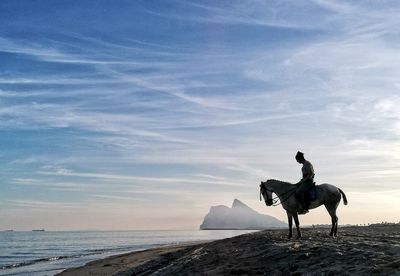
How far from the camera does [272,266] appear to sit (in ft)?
40.2

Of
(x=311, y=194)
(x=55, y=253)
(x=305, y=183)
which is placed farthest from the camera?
(x=55, y=253)

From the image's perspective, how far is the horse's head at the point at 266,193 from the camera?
21656mm

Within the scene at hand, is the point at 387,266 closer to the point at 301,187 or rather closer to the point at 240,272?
the point at 240,272

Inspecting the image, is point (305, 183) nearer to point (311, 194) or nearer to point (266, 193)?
point (311, 194)

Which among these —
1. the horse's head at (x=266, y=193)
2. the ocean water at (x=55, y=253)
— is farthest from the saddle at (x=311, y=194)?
the ocean water at (x=55, y=253)

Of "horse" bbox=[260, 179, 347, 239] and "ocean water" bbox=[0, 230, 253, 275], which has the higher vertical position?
"horse" bbox=[260, 179, 347, 239]

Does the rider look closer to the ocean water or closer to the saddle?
the saddle

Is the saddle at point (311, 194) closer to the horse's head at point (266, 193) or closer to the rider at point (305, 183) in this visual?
the rider at point (305, 183)

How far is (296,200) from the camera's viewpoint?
20.5 meters

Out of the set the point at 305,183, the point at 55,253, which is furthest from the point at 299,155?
the point at 55,253

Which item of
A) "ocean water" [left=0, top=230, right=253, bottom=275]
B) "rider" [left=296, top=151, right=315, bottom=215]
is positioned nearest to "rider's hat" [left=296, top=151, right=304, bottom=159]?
"rider" [left=296, top=151, right=315, bottom=215]

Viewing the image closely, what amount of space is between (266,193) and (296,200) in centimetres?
190

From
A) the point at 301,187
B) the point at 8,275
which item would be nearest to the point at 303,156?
the point at 301,187

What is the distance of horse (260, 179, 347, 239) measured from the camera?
66.0 feet
